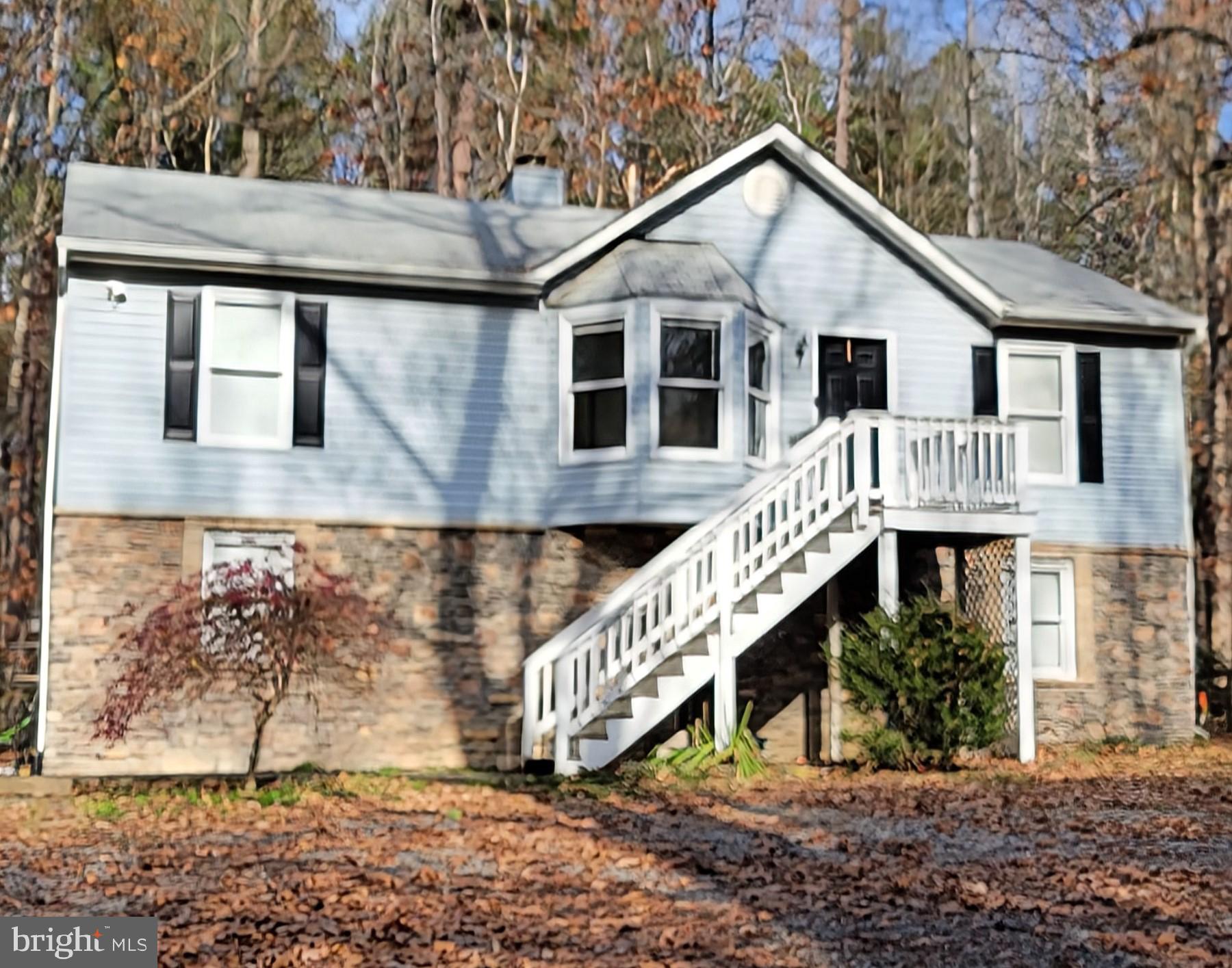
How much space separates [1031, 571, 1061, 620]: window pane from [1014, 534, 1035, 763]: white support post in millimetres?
2201

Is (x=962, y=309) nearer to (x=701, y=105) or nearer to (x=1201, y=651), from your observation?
(x=1201, y=651)

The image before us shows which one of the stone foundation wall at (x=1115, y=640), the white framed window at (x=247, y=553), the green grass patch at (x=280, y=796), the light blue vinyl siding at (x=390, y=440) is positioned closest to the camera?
the green grass patch at (x=280, y=796)

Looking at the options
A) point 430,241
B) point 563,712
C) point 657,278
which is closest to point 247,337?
point 430,241

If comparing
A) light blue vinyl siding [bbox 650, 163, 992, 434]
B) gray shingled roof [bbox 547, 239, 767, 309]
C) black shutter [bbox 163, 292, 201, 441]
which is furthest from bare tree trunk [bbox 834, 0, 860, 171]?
black shutter [bbox 163, 292, 201, 441]

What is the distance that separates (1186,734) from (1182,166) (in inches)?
409

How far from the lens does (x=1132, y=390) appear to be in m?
18.8

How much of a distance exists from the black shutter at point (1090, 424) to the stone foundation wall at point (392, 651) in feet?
17.3

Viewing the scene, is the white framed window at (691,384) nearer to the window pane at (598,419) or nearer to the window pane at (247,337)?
the window pane at (598,419)

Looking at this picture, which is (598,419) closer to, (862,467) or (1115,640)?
(862,467)

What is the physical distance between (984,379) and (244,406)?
8388 millimetres

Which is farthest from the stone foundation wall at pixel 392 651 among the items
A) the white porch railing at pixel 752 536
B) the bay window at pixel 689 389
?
the bay window at pixel 689 389

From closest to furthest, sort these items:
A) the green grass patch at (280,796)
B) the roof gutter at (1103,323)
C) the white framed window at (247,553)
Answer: the green grass patch at (280,796) < the white framed window at (247,553) < the roof gutter at (1103,323)

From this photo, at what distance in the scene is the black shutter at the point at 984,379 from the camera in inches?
715

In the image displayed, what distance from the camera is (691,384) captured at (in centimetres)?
1633
